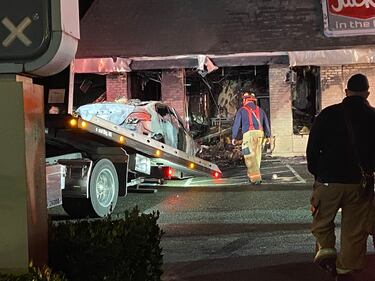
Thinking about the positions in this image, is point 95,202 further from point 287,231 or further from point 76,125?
point 287,231

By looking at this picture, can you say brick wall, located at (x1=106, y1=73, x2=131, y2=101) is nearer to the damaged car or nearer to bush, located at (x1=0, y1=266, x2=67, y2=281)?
the damaged car

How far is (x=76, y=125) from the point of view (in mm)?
8680

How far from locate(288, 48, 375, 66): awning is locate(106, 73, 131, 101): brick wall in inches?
209

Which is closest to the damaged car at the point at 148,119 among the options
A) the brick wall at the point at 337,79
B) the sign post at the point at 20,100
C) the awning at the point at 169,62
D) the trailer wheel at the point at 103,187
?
the trailer wheel at the point at 103,187

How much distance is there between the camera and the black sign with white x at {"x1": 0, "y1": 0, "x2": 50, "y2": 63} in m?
3.03

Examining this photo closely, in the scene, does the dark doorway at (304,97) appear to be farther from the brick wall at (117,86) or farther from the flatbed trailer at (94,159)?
the flatbed trailer at (94,159)

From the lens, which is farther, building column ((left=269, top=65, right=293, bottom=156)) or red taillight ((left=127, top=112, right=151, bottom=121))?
building column ((left=269, top=65, right=293, bottom=156))

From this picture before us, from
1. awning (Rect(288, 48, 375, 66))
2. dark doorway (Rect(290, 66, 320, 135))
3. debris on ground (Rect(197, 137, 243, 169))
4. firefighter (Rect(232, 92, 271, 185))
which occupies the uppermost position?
awning (Rect(288, 48, 375, 66))

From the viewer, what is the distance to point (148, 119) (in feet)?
42.6

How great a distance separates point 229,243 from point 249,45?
2.59 metres

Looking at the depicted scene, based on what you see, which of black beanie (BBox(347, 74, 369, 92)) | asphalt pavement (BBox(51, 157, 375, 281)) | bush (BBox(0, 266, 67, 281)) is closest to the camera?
bush (BBox(0, 266, 67, 281))

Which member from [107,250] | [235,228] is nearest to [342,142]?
[107,250]

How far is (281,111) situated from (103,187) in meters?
11.0

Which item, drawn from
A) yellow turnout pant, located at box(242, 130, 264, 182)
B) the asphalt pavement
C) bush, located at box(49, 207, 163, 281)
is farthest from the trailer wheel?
bush, located at box(49, 207, 163, 281)
